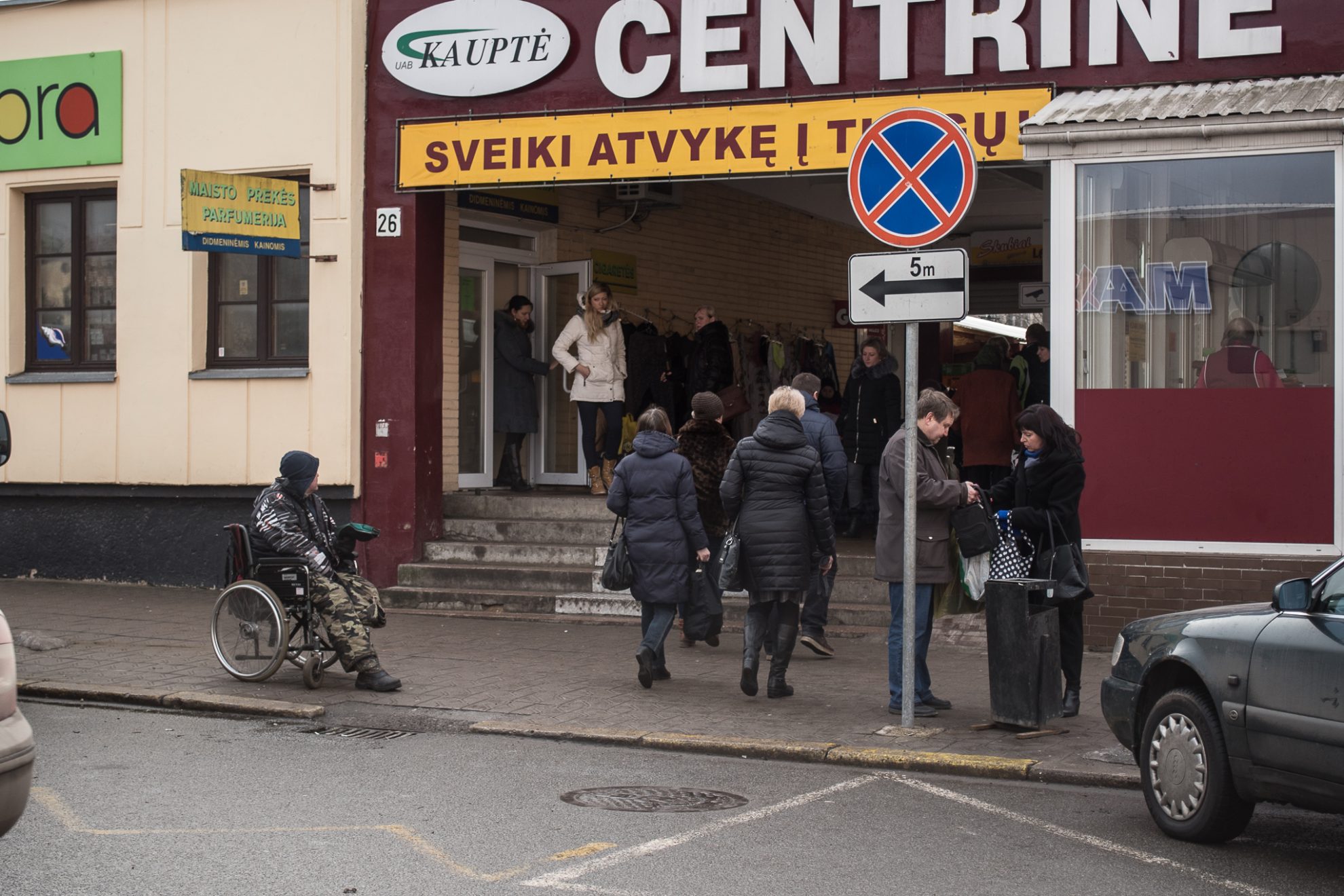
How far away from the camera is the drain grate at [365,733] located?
27.8 feet

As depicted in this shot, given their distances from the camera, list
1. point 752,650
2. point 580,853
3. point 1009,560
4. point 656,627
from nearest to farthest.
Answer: point 580,853, point 1009,560, point 752,650, point 656,627

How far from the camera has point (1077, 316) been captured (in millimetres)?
11172

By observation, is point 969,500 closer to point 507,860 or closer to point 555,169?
point 507,860

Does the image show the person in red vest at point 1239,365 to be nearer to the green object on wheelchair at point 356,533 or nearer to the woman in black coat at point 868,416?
the woman in black coat at point 868,416

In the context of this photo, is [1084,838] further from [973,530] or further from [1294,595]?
[973,530]

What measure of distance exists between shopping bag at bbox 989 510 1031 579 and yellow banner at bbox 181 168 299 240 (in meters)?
7.37

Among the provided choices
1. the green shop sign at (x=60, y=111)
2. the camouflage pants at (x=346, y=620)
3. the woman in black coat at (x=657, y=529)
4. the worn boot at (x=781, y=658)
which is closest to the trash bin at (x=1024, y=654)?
the worn boot at (x=781, y=658)

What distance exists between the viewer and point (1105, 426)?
11031 millimetres

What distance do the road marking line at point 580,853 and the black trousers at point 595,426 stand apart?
29.5 ft

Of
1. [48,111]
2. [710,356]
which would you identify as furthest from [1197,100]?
[48,111]

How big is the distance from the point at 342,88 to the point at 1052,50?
6.26 metres

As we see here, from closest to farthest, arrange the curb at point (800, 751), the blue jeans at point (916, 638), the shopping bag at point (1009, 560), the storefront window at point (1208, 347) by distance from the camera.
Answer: the curb at point (800, 751), the shopping bag at point (1009, 560), the blue jeans at point (916, 638), the storefront window at point (1208, 347)

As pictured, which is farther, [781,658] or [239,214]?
[239,214]

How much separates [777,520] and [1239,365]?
3.85 m
